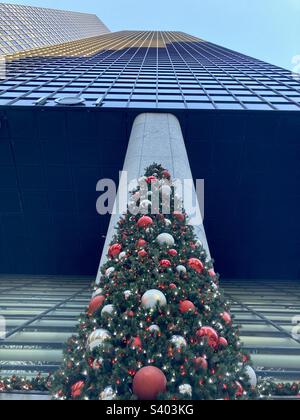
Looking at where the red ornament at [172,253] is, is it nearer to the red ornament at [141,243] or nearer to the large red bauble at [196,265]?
the large red bauble at [196,265]

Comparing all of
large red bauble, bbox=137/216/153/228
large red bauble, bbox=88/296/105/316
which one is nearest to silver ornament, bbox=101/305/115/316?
large red bauble, bbox=88/296/105/316

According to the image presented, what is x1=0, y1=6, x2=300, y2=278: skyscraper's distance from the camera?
19.2m

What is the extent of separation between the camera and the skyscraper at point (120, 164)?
19.2 m

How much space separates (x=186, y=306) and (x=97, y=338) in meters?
1.63

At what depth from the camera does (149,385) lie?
5812 mm

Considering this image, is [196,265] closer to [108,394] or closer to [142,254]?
[142,254]

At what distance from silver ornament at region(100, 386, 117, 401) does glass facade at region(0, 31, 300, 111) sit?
15285mm

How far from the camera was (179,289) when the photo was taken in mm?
8047

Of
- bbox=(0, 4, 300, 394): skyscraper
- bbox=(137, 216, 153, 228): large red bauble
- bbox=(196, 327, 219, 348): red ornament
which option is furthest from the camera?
bbox=(0, 4, 300, 394): skyscraper

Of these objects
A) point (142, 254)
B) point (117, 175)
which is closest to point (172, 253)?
point (142, 254)

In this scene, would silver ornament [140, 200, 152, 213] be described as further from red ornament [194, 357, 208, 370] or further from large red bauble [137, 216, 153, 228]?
red ornament [194, 357, 208, 370]

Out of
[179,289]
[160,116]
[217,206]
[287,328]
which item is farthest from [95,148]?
[179,289]

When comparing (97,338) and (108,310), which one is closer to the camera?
(97,338)

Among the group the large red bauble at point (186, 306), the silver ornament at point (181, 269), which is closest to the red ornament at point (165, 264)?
the silver ornament at point (181, 269)
